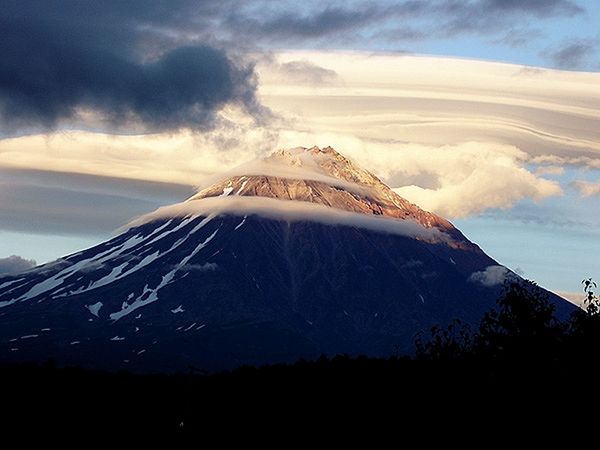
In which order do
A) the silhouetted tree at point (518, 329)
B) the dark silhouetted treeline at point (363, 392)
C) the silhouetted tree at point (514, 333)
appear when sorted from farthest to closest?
1. the silhouetted tree at point (518, 329)
2. the silhouetted tree at point (514, 333)
3. the dark silhouetted treeline at point (363, 392)

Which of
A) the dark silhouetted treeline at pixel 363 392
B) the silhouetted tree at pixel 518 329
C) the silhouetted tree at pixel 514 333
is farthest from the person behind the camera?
the silhouetted tree at pixel 518 329

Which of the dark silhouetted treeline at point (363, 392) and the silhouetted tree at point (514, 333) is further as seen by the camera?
the silhouetted tree at point (514, 333)

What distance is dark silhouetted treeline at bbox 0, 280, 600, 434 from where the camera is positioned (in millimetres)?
82625

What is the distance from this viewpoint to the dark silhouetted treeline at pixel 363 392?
82625mm

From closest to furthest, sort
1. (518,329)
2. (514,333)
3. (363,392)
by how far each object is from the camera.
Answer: (363,392), (514,333), (518,329)

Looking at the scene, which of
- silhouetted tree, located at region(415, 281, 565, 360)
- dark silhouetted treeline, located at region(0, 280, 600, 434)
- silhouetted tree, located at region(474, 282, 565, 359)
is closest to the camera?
dark silhouetted treeline, located at region(0, 280, 600, 434)

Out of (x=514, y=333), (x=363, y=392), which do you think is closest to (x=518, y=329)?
(x=514, y=333)

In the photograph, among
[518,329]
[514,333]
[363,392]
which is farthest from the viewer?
[518,329]

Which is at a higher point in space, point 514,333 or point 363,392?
point 514,333

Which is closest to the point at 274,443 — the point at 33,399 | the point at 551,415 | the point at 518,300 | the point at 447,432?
the point at 447,432

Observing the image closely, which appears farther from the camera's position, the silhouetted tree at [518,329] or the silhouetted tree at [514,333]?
the silhouetted tree at [518,329]

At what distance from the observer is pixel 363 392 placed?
9750 cm

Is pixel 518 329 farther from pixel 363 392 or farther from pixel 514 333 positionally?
pixel 363 392

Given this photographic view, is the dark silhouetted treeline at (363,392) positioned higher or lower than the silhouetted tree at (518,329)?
lower
